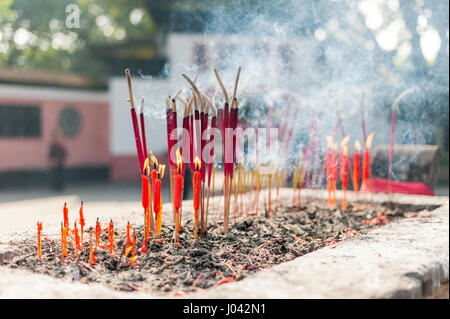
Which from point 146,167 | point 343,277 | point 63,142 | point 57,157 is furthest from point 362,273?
point 63,142

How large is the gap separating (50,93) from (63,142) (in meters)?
1.23

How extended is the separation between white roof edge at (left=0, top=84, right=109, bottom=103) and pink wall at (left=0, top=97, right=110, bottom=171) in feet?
0.30

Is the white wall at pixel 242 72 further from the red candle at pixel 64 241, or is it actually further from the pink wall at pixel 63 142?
the pink wall at pixel 63 142

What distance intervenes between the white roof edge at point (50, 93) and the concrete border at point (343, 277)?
9.29 m

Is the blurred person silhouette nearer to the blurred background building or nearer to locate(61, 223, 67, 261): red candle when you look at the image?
the blurred background building

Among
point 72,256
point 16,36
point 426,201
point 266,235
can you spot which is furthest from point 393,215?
point 16,36

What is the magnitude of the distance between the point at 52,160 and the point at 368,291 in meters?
8.76

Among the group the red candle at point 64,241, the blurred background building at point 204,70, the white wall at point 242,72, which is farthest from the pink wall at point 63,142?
the red candle at point 64,241

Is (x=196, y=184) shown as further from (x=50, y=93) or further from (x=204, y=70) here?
(x=50, y=93)

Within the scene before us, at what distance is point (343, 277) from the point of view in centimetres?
207

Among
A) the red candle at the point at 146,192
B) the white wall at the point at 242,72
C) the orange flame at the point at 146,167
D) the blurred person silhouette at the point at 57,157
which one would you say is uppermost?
the white wall at the point at 242,72

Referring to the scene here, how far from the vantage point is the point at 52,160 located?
9.68 metres

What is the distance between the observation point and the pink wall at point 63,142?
10.7m

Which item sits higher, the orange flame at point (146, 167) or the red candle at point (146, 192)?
the orange flame at point (146, 167)
